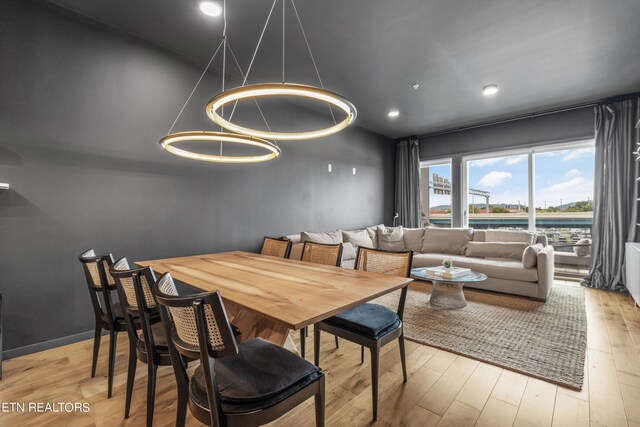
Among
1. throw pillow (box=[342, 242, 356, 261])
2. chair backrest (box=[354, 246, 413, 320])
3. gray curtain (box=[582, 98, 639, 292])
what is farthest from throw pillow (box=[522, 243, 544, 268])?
chair backrest (box=[354, 246, 413, 320])

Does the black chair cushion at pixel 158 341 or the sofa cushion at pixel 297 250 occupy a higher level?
the sofa cushion at pixel 297 250

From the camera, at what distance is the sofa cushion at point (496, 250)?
4125 millimetres

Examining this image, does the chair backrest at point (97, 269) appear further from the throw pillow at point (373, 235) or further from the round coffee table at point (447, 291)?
the throw pillow at point (373, 235)

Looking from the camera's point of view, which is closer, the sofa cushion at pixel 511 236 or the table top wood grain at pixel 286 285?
the table top wood grain at pixel 286 285

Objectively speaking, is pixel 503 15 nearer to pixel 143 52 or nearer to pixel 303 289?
pixel 303 289


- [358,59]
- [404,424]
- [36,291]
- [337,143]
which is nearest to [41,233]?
[36,291]

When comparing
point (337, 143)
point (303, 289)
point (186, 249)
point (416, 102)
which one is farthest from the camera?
point (337, 143)

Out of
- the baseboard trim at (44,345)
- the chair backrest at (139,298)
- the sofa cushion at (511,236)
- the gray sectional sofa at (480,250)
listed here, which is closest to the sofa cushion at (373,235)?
the gray sectional sofa at (480,250)

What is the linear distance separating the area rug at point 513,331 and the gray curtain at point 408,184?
2.65 meters

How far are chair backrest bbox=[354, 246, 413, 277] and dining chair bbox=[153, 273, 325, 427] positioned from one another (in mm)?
927

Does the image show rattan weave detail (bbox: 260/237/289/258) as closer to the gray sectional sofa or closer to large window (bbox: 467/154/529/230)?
the gray sectional sofa

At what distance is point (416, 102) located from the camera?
4477 millimetres

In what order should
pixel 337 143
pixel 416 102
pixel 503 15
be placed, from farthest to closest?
pixel 337 143
pixel 416 102
pixel 503 15

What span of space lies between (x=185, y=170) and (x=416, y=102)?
345 centimetres
